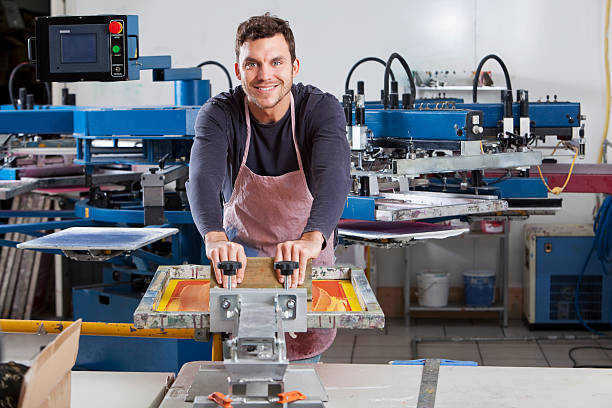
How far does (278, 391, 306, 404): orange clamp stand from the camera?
1.57 metres

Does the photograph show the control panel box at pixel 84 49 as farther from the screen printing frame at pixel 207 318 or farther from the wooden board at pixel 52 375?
the wooden board at pixel 52 375

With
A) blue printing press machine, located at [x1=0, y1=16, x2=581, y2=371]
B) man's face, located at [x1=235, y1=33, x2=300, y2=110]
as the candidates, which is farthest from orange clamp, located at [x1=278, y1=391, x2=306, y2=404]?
blue printing press machine, located at [x1=0, y1=16, x2=581, y2=371]

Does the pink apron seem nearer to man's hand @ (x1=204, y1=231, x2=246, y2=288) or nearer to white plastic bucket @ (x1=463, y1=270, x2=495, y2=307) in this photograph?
man's hand @ (x1=204, y1=231, x2=246, y2=288)

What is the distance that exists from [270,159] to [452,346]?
132 inches

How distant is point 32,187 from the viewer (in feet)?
13.5

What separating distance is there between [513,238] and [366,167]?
3.05 m

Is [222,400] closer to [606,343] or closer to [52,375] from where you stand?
[52,375]

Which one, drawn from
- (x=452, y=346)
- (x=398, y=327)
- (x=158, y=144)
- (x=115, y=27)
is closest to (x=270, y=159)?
(x=115, y=27)

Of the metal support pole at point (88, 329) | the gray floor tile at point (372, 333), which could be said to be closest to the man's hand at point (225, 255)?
the metal support pole at point (88, 329)

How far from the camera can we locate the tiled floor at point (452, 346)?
5.19 meters

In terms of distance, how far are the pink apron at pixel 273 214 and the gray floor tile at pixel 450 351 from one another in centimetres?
286

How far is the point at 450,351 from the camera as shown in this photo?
17.5 feet

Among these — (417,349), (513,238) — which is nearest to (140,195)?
(417,349)

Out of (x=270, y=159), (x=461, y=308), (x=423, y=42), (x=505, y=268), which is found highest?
(x=423, y=42)
